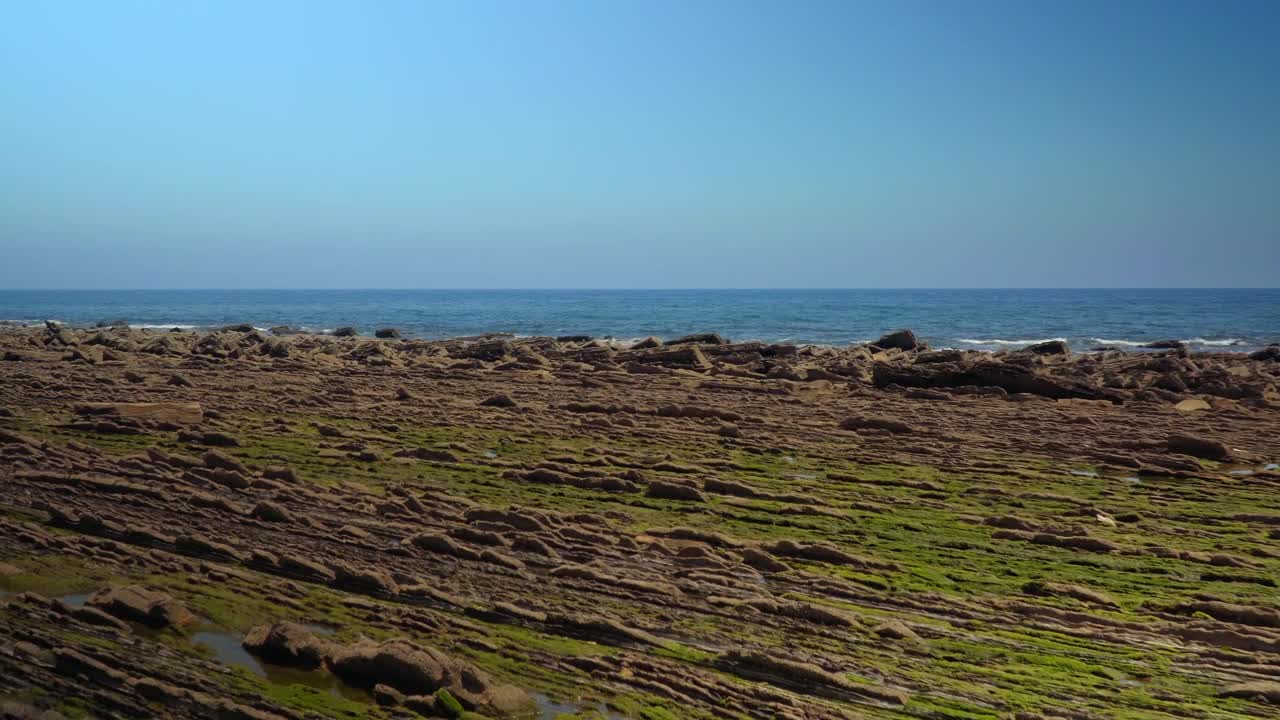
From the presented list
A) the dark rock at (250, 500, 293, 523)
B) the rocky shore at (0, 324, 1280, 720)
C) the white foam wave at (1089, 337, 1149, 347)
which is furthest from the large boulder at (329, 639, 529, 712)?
the white foam wave at (1089, 337, 1149, 347)

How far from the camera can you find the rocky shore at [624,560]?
6.67 m

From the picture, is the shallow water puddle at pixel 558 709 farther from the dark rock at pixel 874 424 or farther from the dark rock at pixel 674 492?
the dark rock at pixel 874 424

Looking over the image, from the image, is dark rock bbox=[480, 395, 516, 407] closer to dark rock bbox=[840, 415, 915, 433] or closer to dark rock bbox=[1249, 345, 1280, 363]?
dark rock bbox=[840, 415, 915, 433]

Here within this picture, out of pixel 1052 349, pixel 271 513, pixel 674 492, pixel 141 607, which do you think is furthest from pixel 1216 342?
pixel 141 607

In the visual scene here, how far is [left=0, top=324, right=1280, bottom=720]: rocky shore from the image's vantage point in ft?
21.9

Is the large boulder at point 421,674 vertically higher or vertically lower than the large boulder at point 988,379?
lower

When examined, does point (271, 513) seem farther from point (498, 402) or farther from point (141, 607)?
point (498, 402)

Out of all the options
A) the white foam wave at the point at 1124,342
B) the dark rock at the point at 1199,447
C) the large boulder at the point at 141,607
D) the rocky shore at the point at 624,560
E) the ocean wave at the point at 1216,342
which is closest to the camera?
the rocky shore at the point at 624,560

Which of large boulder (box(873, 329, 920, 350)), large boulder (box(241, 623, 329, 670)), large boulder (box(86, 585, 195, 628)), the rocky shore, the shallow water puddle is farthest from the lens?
large boulder (box(873, 329, 920, 350))

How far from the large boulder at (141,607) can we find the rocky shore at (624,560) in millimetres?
28

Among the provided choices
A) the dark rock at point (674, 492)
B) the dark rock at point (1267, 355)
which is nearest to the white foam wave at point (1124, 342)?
the dark rock at point (1267, 355)

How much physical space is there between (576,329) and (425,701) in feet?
195

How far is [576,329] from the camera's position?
65500 millimetres

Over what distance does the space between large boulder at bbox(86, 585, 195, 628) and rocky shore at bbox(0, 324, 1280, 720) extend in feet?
0.09
